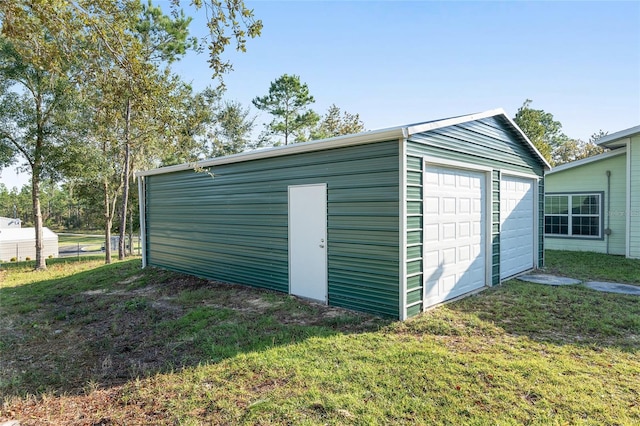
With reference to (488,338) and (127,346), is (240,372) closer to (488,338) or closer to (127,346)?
(127,346)

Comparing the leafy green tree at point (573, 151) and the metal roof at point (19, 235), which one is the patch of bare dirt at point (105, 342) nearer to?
the metal roof at point (19, 235)

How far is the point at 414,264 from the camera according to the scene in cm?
472

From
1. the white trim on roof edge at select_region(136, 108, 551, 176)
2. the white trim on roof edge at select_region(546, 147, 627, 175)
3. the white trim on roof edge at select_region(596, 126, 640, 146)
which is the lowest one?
the white trim on roof edge at select_region(136, 108, 551, 176)

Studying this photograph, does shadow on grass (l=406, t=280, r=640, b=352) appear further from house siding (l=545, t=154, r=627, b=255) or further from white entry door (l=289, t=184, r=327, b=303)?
house siding (l=545, t=154, r=627, b=255)

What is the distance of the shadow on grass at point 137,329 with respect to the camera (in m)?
3.51

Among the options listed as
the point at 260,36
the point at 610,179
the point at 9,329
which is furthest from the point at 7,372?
the point at 610,179

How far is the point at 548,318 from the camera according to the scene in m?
4.64

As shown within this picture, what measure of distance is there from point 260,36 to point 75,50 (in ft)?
6.62

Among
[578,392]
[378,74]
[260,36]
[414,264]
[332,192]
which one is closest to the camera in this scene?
[578,392]

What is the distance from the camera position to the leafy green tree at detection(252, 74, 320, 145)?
2012 cm

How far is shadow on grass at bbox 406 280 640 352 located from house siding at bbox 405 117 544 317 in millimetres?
527

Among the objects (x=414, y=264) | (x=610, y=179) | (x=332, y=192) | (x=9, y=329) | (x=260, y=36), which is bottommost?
(x=9, y=329)

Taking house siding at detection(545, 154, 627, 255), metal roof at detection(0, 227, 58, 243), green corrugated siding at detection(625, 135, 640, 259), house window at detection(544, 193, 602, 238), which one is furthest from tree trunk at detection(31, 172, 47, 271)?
green corrugated siding at detection(625, 135, 640, 259)

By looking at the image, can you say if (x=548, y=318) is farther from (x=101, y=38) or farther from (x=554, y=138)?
(x=554, y=138)
